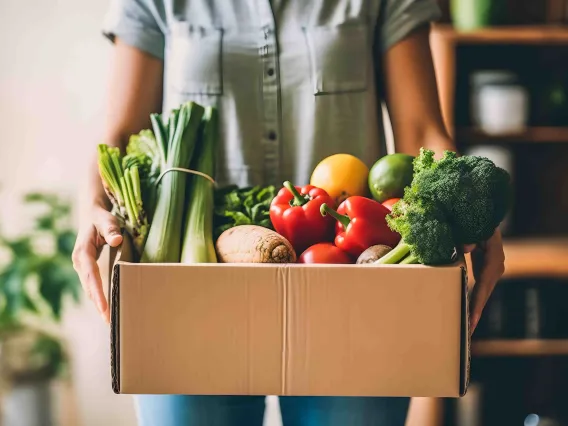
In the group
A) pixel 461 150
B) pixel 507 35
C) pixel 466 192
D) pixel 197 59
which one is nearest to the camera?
pixel 466 192

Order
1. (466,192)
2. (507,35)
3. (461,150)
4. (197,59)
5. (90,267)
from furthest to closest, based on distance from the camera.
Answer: (461,150) → (507,35) → (197,59) → (90,267) → (466,192)

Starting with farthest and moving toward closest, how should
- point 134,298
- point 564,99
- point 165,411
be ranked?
point 564,99
point 165,411
point 134,298

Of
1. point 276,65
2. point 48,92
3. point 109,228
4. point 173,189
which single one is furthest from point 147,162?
point 48,92

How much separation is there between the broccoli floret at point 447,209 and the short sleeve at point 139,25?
596 millimetres

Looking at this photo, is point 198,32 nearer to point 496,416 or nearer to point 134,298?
point 134,298

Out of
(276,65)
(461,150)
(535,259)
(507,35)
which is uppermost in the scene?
(507,35)

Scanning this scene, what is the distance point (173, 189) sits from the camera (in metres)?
1.04

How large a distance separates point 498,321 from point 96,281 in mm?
1612

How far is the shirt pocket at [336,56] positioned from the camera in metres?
1.20

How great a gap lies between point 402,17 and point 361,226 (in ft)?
1.50

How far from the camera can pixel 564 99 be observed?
92.3 inches

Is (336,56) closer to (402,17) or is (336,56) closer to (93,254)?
(402,17)

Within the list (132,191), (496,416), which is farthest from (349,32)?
(496,416)

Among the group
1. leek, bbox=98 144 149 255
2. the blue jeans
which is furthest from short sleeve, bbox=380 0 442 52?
the blue jeans
